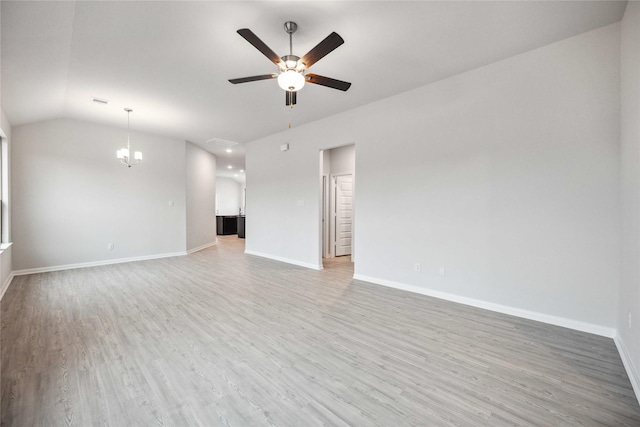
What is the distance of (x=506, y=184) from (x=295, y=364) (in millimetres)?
A: 2932

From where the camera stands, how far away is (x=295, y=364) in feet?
6.91

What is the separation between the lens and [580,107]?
264cm

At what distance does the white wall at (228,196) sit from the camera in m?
13.5

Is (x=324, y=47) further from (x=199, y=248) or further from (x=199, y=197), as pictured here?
(x=199, y=248)

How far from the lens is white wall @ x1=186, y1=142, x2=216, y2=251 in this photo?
7.12 metres

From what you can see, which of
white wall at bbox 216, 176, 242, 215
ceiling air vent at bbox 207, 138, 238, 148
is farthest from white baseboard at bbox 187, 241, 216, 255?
white wall at bbox 216, 176, 242, 215

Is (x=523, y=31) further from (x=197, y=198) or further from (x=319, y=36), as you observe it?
(x=197, y=198)

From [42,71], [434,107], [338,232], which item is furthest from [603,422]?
[42,71]

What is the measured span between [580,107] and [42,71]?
580 cm

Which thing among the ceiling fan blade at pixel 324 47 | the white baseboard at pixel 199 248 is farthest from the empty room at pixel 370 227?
the white baseboard at pixel 199 248

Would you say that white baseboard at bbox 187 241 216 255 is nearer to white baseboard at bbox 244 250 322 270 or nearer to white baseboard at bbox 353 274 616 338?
white baseboard at bbox 244 250 322 270

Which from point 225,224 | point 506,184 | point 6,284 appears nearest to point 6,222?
point 6,284

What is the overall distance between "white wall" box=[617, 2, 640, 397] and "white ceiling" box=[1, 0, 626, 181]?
37 centimetres

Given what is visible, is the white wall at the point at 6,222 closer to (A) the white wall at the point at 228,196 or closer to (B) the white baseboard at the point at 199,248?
(B) the white baseboard at the point at 199,248
